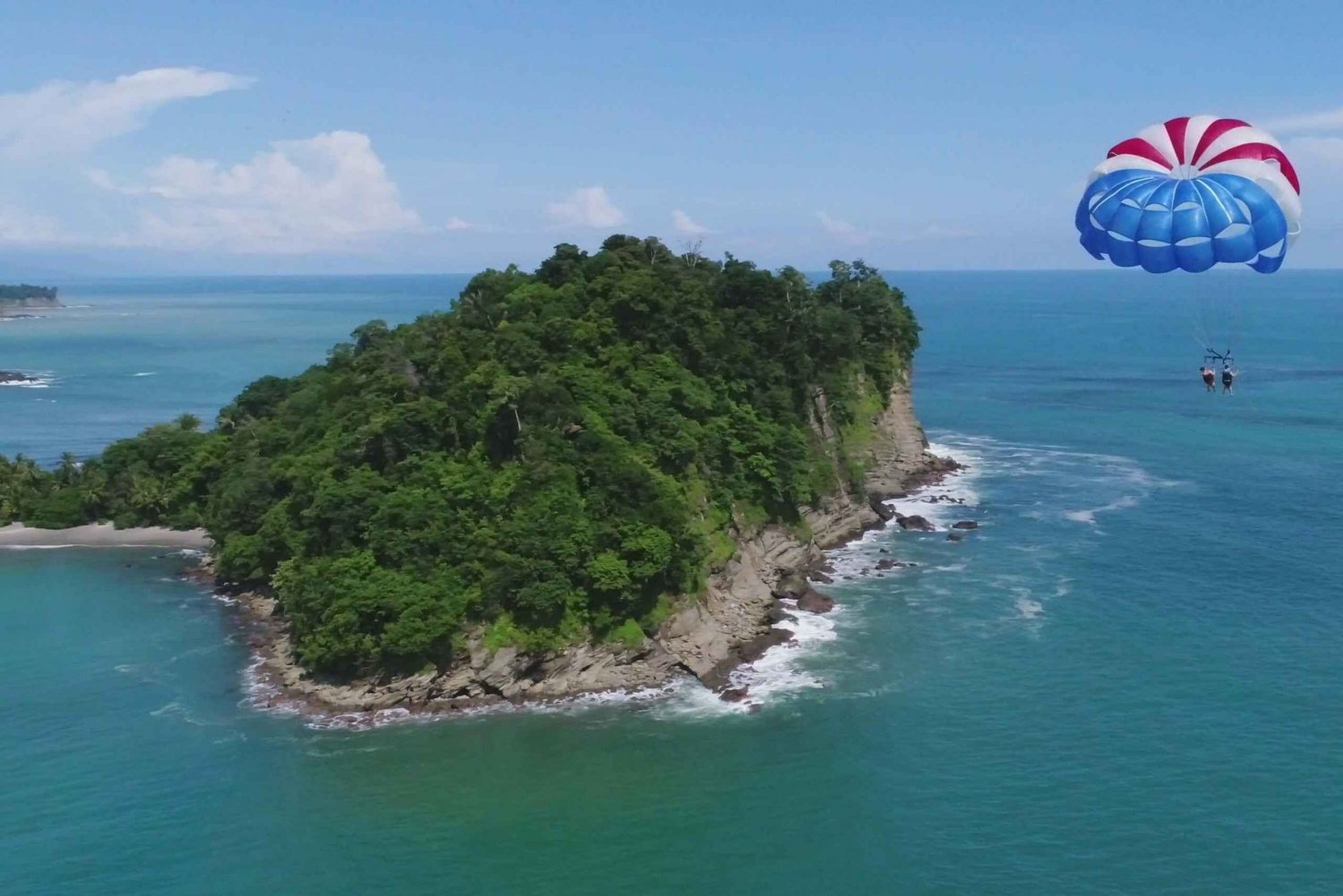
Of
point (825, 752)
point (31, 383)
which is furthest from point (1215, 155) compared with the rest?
point (31, 383)

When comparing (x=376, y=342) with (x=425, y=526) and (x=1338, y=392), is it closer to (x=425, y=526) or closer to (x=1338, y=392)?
(x=425, y=526)

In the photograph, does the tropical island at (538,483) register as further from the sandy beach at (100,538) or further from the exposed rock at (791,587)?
the sandy beach at (100,538)

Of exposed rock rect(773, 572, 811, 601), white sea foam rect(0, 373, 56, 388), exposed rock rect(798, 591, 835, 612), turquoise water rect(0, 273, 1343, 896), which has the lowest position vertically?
turquoise water rect(0, 273, 1343, 896)

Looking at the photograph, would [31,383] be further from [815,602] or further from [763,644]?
[763,644]

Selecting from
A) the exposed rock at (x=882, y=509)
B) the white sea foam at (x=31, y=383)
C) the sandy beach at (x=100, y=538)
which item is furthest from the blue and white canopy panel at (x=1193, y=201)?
the white sea foam at (x=31, y=383)

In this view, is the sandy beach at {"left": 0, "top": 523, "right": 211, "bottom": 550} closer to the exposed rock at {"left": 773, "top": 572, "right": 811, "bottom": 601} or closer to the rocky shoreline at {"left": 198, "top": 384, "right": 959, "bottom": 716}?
the rocky shoreline at {"left": 198, "top": 384, "right": 959, "bottom": 716}

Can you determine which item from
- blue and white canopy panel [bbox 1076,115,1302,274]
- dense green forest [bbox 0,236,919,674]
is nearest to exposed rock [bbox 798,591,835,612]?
dense green forest [bbox 0,236,919,674]
